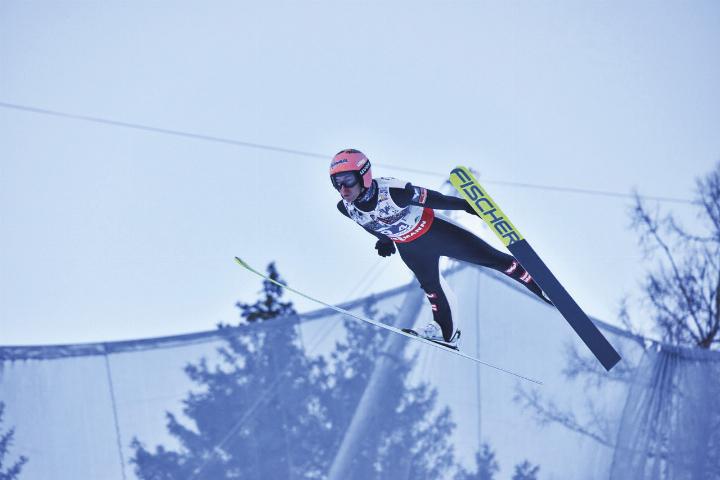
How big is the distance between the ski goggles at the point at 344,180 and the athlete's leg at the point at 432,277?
2.07ft

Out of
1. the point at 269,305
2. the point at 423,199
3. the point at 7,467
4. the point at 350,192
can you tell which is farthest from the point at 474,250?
the point at 269,305

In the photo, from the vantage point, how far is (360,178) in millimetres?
4117

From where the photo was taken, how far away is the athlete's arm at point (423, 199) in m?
4.20

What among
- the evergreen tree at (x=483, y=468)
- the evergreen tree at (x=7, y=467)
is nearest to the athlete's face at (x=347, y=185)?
the evergreen tree at (x=483, y=468)

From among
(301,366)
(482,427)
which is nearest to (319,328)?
(301,366)

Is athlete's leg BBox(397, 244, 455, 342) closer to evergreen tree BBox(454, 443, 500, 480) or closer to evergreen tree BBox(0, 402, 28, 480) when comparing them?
evergreen tree BBox(454, 443, 500, 480)

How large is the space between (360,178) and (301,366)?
170 inches

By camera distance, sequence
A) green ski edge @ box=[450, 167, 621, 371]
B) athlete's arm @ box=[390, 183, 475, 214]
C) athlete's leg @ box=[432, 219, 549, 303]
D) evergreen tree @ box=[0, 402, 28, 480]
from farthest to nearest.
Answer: evergreen tree @ box=[0, 402, 28, 480] < athlete's leg @ box=[432, 219, 549, 303] < athlete's arm @ box=[390, 183, 475, 214] < green ski edge @ box=[450, 167, 621, 371]

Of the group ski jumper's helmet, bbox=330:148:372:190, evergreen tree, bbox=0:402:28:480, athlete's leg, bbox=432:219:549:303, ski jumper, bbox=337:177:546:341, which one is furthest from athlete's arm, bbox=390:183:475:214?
evergreen tree, bbox=0:402:28:480

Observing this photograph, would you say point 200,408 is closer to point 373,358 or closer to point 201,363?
point 201,363

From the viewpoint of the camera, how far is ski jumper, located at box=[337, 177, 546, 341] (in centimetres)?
423

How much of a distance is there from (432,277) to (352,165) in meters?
0.98

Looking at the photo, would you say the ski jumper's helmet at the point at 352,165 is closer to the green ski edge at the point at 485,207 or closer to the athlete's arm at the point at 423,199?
the athlete's arm at the point at 423,199

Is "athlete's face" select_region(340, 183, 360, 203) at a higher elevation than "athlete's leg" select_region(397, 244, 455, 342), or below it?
higher
